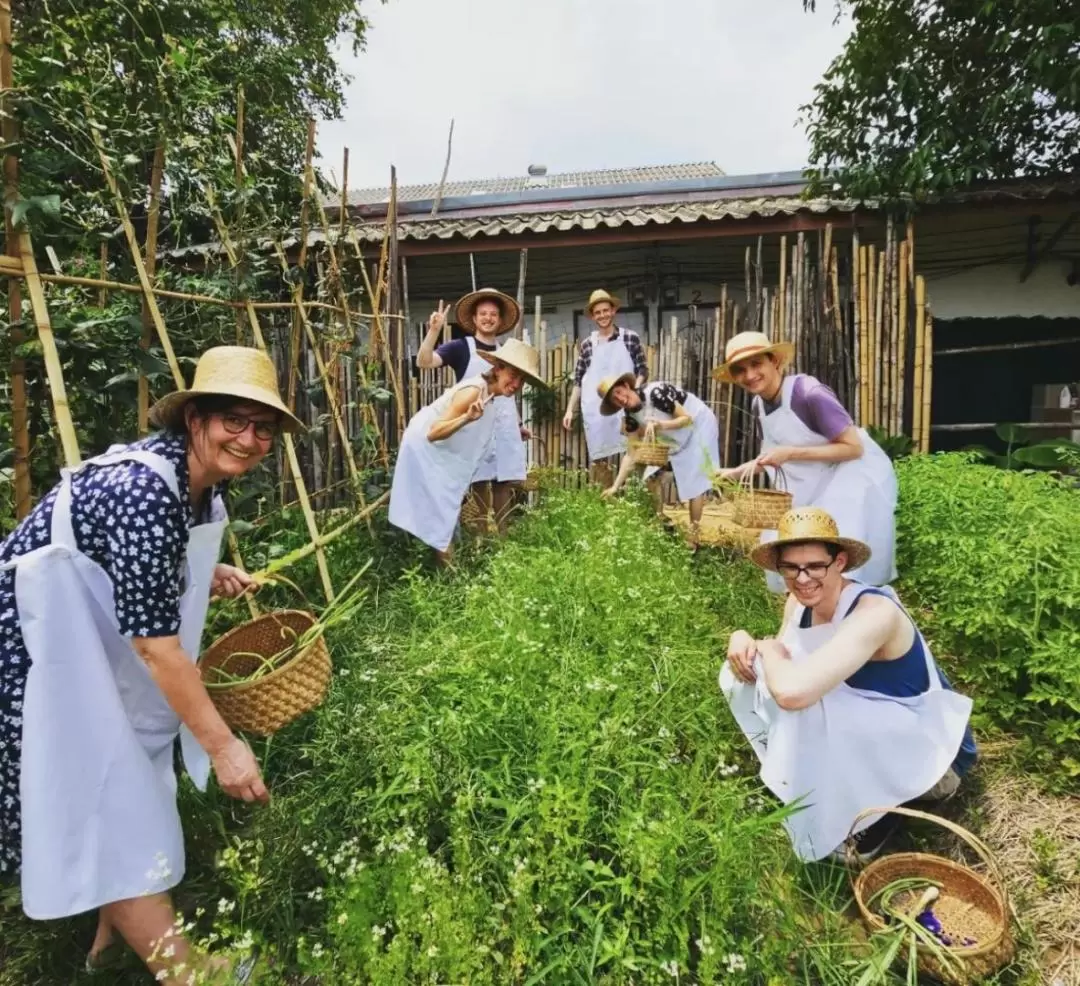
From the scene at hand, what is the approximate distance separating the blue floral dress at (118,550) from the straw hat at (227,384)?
86mm

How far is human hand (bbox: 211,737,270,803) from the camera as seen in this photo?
63.4 inches

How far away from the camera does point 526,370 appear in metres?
3.69

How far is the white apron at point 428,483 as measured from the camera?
3.94m

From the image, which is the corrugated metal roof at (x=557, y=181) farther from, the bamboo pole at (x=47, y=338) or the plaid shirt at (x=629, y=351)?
the bamboo pole at (x=47, y=338)

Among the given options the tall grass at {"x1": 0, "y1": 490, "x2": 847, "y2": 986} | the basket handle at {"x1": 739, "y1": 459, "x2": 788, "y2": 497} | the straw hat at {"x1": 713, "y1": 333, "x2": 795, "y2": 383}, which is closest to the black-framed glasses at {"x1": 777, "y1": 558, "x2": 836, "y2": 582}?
the tall grass at {"x1": 0, "y1": 490, "x2": 847, "y2": 986}

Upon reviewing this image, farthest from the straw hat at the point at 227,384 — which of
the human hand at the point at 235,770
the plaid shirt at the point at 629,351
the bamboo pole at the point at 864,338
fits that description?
the bamboo pole at the point at 864,338

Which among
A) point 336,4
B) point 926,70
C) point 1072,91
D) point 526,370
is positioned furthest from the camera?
point 336,4

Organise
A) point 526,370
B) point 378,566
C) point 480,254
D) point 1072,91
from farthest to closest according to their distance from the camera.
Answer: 1. point 480,254
2. point 1072,91
3. point 378,566
4. point 526,370

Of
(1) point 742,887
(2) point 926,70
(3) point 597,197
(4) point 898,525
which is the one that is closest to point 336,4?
(3) point 597,197

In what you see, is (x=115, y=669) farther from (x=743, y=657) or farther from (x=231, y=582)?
(x=743, y=657)

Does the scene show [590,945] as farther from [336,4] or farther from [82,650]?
[336,4]

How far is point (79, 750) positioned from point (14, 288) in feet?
4.57

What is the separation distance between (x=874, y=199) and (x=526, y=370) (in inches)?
185

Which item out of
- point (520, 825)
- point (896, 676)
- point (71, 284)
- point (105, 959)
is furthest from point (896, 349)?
point (105, 959)
